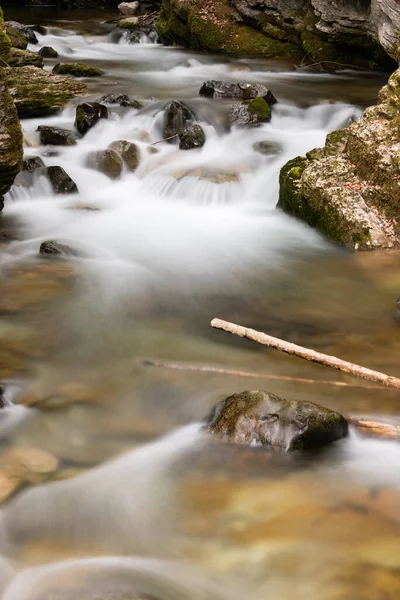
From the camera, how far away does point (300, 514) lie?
3393mm

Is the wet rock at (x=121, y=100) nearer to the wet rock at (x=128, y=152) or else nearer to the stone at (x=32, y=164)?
the wet rock at (x=128, y=152)

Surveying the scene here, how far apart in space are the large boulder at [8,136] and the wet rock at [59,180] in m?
2.08

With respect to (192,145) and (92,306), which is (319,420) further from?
(192,145)

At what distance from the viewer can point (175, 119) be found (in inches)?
441

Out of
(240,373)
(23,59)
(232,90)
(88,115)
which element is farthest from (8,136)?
(23,59)

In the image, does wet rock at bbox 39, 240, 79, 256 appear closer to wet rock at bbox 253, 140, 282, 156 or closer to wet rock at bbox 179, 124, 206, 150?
wet rock at bbox 179, 124, 206, 150

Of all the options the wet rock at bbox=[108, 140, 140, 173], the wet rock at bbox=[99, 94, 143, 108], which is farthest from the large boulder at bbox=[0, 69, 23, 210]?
the wet rock at bbox=[99, 94, 143, 108]

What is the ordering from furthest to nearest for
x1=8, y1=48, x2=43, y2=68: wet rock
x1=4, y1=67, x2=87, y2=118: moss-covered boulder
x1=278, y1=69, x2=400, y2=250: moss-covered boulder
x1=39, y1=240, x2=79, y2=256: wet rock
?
x1=8, y1=48, x2=43, y2=68: wet rock
x1=4, y1=67, x2=87, y2=118: moss-covered boulder
x1=278, y1=69, x2=400, y2=250: moss-covered boulder
x1=39, y1=240, x2=79, y2=256: wet rock

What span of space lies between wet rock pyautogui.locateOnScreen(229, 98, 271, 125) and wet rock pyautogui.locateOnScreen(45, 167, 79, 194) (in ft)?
11.1

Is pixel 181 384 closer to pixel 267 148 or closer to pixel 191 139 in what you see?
pixel 267 148

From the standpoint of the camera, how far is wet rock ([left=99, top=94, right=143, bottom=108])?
11.8 metres

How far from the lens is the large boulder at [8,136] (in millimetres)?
6844

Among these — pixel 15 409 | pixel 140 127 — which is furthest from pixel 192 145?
pixel 15 409

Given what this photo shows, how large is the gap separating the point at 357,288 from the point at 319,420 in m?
2.90
